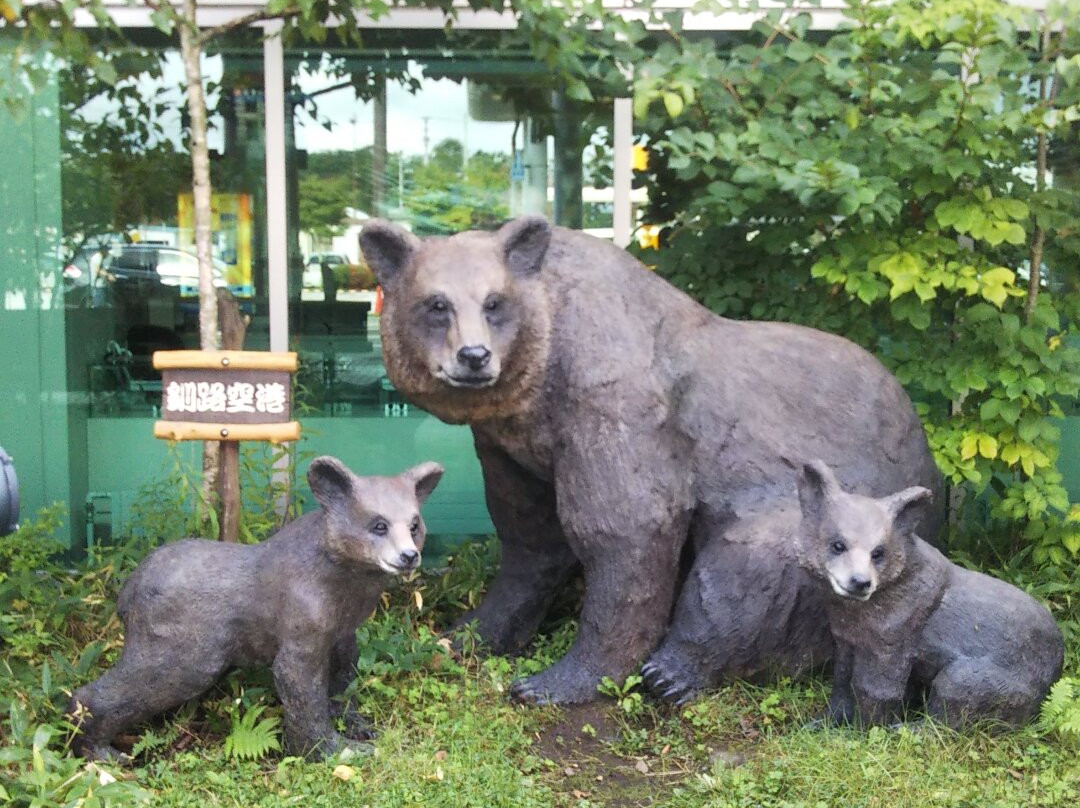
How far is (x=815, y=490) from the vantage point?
13.2 ft

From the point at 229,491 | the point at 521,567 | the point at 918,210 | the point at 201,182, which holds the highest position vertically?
the point at 201,182

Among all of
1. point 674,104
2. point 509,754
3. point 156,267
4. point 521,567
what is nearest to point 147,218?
point 156,267

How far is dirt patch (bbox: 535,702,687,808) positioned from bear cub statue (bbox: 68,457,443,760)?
82cm

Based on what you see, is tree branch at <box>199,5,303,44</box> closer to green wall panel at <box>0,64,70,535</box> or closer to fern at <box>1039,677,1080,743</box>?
green wall panel at <box>0,64,70,535</box>

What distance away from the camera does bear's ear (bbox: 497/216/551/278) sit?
14.7 ft

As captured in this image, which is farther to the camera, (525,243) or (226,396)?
(226,396)

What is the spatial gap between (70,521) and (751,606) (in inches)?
166

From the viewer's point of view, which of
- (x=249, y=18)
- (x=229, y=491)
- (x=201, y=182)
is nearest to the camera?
(x=229, y=491)

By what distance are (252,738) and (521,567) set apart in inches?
→ 63.1

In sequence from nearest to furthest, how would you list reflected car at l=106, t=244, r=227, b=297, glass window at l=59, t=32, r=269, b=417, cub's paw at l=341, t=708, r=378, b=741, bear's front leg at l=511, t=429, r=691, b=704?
cub's paw at l=341, t=708, r=378, b=741, bear's front leg at l=511, t=429, r=691, b=704, glass window at l=59, t=32, r=269, b=417, reflected car at l=106, t=244, r=227, b=297

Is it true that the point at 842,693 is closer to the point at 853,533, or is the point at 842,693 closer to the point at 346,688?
the point at 853,533

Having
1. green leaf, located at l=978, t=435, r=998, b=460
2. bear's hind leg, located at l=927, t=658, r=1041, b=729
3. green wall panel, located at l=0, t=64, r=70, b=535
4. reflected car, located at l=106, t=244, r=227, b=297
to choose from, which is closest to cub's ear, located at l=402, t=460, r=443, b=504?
bear's hind leg, located at l=927, t=658, r=1041, b=729

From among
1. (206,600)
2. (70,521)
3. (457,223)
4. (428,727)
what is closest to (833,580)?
(428,727)

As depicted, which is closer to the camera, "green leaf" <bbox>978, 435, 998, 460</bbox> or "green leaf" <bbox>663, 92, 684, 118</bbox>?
"green leaf" <bbox>663, 92, 684, 118</bbox>
